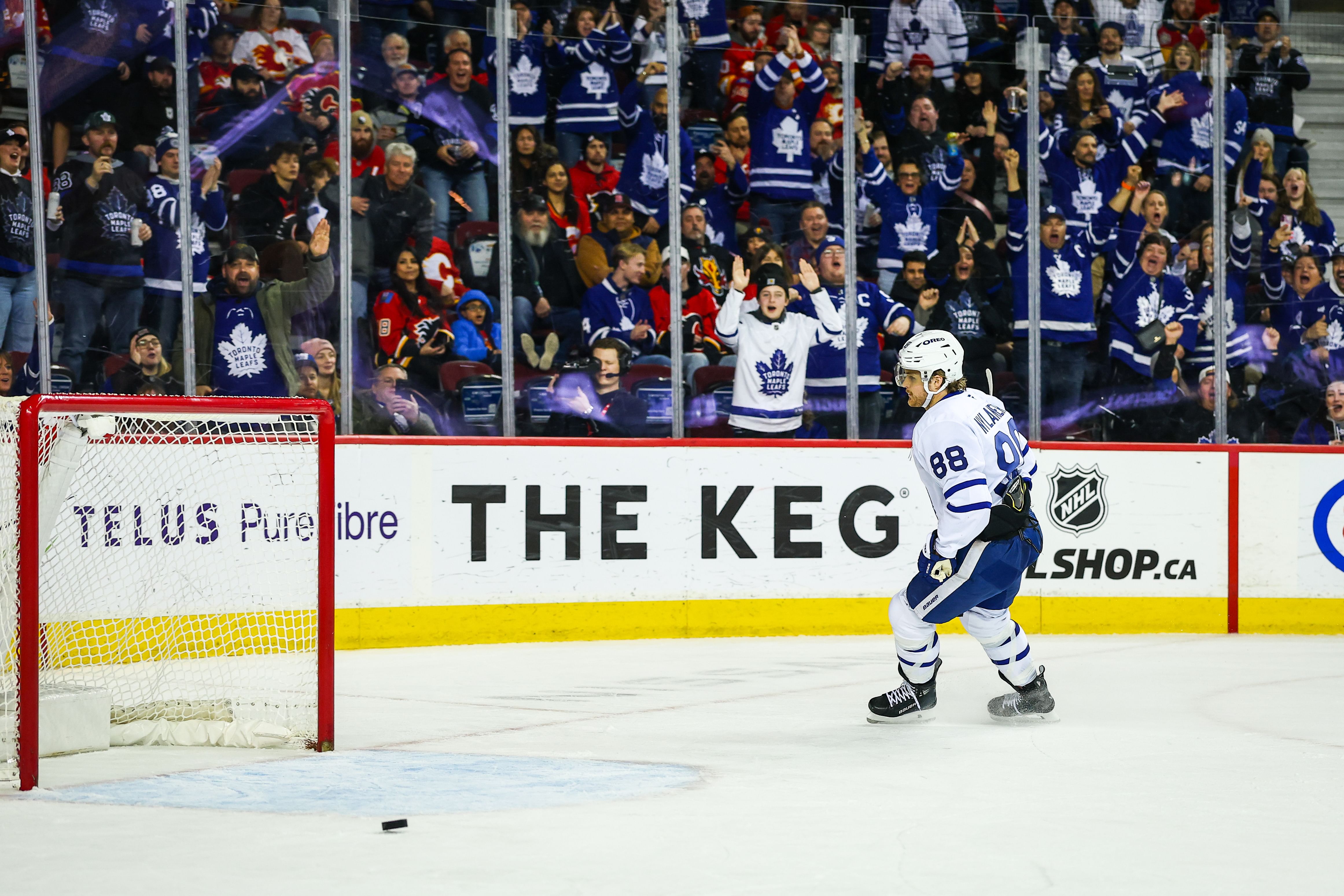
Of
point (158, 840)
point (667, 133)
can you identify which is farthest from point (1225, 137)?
point (158, 840)

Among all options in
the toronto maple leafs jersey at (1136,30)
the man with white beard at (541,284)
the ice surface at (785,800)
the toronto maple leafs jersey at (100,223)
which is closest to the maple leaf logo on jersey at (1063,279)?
the toronto maple leafs jersey at (1136,30)

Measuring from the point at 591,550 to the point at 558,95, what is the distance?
2.74m

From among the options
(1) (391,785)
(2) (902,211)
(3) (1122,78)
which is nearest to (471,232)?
(2) (902,211)

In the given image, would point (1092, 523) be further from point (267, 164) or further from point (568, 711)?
point (267, 164)

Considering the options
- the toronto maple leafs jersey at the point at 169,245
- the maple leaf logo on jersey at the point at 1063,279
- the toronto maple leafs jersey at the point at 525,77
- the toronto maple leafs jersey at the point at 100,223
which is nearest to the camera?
the toronto maple leafs jersey at the point at 100,223

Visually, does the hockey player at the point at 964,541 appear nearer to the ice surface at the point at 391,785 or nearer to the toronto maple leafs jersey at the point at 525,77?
the ice surface at the point at 391,785

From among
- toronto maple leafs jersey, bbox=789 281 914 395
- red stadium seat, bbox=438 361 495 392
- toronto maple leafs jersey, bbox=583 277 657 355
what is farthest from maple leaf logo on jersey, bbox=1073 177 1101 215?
red stadium seat, bbox=438 361 495 392

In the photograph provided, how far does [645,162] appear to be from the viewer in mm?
8984

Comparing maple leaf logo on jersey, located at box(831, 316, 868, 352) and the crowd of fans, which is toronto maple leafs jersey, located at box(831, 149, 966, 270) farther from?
maple leaf logo on jersey, located at box(831, 316, 868, 352)

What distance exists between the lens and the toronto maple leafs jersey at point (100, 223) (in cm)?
768

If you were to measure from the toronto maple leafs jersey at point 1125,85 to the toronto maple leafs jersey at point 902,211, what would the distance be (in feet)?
3.92

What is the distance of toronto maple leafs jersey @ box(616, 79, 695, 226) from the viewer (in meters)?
8.91

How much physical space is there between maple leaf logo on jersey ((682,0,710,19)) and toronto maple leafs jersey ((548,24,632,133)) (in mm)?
779

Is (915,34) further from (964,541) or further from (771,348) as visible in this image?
(964,541)
